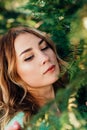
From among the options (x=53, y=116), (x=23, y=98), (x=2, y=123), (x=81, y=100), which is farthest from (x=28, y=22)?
(x=53, y=116)

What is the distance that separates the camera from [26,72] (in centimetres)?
291

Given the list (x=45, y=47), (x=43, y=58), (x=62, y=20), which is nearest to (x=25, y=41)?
(x=45, y=47)

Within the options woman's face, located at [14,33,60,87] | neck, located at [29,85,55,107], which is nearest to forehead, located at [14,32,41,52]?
woman's face, located at [14,33,60,87]

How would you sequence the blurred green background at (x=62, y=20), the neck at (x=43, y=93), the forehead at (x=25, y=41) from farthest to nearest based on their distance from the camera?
the neck at (x=43, y=93) < the forehead at (x=25, y=41) < the blurred green background at (x=62, y=20)

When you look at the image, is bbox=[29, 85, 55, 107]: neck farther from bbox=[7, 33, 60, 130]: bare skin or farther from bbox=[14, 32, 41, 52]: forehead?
bbox=[14, 32, 41, 52]: forehead

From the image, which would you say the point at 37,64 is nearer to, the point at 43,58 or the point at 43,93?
the point at 43,58

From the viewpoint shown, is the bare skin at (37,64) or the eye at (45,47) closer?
the bare skin at (37,64)

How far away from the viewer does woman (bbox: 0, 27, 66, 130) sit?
271 centimetres

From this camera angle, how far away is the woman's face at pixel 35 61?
266 centimetres

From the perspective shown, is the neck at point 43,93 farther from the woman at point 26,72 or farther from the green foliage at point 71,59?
the green foliage at point 71,59

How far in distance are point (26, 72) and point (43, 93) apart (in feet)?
0.69

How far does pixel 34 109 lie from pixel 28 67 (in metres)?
0.40

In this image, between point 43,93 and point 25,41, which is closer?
point 25,41

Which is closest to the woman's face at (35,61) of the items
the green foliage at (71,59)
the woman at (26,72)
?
the woman at (26,72)
